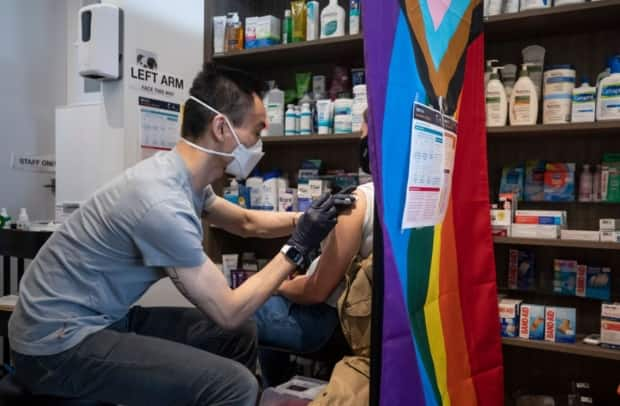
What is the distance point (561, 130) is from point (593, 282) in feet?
1.98

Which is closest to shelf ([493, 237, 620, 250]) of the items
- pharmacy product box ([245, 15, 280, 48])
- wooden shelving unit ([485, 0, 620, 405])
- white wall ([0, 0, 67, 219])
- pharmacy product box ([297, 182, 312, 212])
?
wooden shelving unit ([485, 0, 620, 405])

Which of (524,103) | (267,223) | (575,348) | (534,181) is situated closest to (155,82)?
(267,223)

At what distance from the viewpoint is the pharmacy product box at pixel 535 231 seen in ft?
6.45

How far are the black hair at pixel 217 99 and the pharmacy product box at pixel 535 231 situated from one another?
115 centimetres

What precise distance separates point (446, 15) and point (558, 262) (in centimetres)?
119

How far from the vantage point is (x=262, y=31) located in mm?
2498

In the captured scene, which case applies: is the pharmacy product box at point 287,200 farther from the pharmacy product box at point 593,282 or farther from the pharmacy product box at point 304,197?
the pharmacy product box at point 593,282

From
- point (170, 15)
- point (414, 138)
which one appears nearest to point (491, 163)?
point (414, 138)

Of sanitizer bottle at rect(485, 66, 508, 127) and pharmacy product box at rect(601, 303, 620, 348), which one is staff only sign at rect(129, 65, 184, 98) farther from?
pharmacy product box at rect(601, 303, 620, 348)

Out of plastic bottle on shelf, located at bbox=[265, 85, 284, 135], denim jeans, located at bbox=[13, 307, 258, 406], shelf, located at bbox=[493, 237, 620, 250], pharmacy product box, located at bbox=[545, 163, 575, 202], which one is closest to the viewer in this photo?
denim jeans, located at bbox=[13, 307, 258, 406]

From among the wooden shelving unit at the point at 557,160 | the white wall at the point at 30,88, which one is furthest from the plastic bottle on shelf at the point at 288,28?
the white wall at the point at 30,88

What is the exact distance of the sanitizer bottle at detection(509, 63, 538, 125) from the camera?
6.49 feet

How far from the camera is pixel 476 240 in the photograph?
5.68 ft

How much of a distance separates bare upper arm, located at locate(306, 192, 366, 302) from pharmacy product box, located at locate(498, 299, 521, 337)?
30.0 inches
